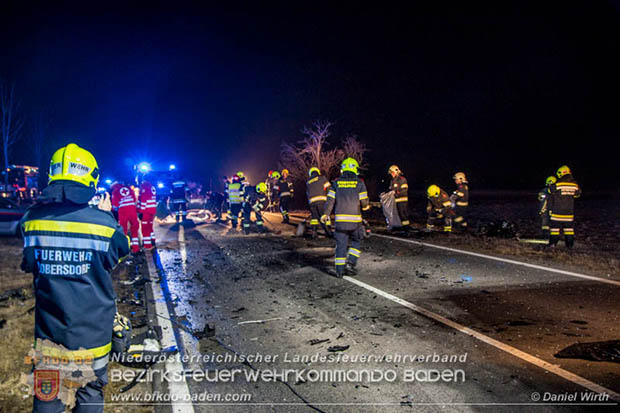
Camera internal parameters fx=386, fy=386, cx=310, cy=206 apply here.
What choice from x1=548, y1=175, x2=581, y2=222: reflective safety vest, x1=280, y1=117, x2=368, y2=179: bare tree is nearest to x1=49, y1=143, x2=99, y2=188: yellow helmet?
x1=548, y1=175, x2=581, y2=222: reflective safety vest

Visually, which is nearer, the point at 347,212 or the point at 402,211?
the point at 347,212

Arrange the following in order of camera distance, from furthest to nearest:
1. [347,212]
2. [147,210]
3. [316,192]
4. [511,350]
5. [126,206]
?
[316,192] < [147,210] < [126,206] < [347,212] < [511,350]

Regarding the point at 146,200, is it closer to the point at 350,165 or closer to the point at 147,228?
the point at 147,228

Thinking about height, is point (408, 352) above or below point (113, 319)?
below

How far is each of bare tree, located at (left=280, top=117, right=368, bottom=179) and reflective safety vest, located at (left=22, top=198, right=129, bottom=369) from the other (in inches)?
1542

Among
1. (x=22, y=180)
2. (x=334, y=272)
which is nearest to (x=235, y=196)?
(x=334, y=272)

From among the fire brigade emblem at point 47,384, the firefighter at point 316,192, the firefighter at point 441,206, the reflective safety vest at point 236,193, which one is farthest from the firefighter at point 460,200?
the fire brigade emblem at point 47,384

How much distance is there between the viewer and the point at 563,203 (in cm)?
915

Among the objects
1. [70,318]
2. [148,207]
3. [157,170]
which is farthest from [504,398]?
[157,170]

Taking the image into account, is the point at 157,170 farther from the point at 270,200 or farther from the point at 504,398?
the point at 504,398

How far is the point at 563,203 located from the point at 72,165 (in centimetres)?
1005

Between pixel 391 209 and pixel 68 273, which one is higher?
pixel 68 273

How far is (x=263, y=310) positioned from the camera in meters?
5.34

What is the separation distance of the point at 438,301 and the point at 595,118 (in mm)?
70672
